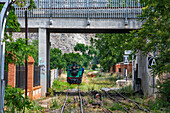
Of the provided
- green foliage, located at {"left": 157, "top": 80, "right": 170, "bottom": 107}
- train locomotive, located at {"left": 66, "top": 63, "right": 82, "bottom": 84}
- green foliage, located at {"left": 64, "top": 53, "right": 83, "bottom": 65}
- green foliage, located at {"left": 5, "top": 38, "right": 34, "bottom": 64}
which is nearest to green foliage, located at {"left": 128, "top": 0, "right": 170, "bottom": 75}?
green foliage, located at {"left": 157, "top": 80, "right": 170, "bottom": 107}

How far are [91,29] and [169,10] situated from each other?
10.8 metres

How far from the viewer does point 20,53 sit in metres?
6.55

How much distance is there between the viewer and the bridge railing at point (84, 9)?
19.8 meters

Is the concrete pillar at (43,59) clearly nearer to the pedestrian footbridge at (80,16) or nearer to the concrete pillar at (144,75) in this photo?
the pedestrian footbridge at (80,16)

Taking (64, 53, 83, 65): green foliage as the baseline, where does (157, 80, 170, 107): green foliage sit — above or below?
below

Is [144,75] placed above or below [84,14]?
below

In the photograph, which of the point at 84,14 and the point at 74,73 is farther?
the point at 74,73

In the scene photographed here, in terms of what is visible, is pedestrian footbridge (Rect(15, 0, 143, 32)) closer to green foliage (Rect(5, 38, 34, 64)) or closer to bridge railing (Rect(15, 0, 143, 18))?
bridge railing (Rect(15, 0, 143, 18))

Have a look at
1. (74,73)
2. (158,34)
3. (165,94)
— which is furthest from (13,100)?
(74,73)

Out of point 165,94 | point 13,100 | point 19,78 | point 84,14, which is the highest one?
point 84,14

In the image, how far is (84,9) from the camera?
19.9m

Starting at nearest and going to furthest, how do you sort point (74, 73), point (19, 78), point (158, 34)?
point (158, 34)
point (19, 78)
point (74, 73)

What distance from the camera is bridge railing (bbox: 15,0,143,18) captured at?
781 inches

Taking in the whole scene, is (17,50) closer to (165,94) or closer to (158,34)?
(158,34)
